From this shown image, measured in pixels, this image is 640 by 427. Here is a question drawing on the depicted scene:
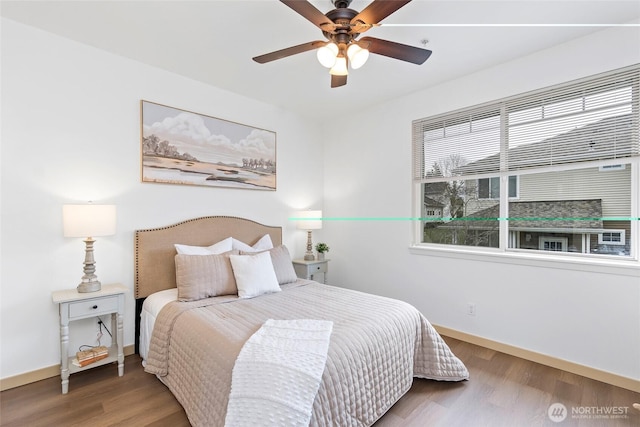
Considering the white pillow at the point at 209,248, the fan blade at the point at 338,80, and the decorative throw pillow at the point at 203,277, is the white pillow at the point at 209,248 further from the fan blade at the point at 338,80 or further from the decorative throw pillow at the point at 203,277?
the fan blade at the point at 338,80

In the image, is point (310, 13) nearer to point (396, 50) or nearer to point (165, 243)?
point (396, 50)

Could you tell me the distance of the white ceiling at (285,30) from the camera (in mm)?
2018

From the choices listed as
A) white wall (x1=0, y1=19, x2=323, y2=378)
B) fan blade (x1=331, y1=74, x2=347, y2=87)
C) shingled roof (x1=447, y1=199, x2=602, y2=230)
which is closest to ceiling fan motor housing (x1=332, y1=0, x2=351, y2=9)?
fan blade (x1=331, y1=74, x2=347, y2=87)

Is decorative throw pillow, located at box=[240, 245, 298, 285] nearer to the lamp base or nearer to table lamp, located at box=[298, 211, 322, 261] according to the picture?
table lamp, located at box=[298, 211, 322, 261]

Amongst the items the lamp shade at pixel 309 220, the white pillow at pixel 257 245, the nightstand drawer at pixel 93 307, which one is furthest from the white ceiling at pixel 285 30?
the nightstand drawer at pixel 93 307

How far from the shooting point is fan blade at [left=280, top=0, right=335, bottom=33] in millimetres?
1491

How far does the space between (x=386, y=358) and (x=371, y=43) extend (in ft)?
6.40

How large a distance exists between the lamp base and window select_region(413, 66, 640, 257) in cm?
309

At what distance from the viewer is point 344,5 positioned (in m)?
1.85

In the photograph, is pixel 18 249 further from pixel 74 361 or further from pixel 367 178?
pixel 367 178

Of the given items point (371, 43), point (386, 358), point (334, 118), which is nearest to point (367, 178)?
point (334, 118)

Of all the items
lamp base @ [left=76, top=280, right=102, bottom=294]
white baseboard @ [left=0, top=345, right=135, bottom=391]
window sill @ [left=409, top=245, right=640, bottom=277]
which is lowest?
white baseboard @ [left=0, top=345, right=135, bottom=391]

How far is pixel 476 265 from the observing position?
116 inches

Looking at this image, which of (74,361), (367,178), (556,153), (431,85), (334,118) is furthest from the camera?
(334,118)
